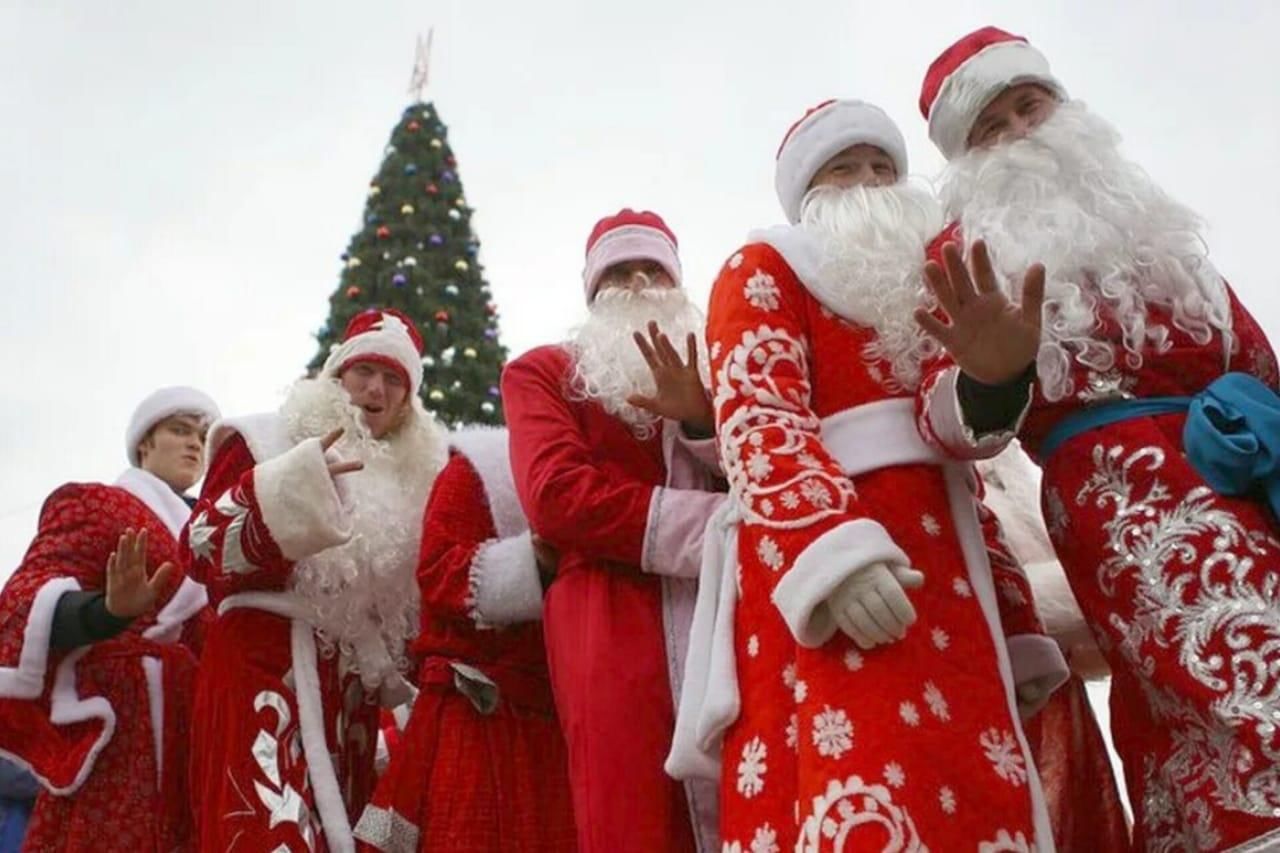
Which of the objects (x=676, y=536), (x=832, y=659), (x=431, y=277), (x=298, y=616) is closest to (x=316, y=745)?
(x=298, y=616)

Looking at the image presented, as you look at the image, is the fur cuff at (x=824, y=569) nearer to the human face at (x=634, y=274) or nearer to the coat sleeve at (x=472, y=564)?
the coat sleeve at (x=472, y=564)

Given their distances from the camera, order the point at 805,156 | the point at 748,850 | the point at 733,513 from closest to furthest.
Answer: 1. the point at 748,850
2. the point at 733,513
3. the point at 805,156

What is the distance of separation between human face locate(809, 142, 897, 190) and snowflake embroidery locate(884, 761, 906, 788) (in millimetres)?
1394

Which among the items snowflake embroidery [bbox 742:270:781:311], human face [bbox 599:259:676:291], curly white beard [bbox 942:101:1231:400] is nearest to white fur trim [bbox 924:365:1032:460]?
curly white beard [bbox 942:101:1231:400]

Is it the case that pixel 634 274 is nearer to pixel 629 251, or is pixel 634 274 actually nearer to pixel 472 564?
pixel 629 251

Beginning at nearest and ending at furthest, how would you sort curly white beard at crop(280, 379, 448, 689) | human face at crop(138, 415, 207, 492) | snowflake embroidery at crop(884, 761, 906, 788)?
snowflake embroidery at crop(884, 761, 906, 788), curly white beard at crop(280, 379, 448, 689), human face at crop(138, 415, 207, 492)

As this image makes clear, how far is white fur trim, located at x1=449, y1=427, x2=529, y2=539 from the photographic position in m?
3.50

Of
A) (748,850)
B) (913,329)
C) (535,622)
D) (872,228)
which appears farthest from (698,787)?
(872,228)

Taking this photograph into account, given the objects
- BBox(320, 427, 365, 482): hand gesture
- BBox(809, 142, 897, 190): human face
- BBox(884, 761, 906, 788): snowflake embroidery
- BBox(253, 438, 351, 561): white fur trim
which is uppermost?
BBox(809, 142, 897, 190): human face

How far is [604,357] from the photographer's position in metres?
3.41

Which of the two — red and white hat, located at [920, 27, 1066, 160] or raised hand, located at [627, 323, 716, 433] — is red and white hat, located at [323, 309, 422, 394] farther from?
red and white hat, located at [920, 27, 1066, 160]

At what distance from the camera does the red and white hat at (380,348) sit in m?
4.26

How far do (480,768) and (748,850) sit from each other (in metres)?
1.05

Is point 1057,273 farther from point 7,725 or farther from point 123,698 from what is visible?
point 7,725
